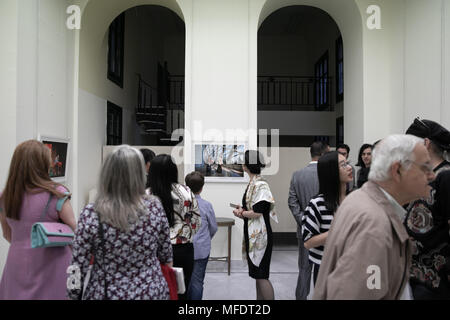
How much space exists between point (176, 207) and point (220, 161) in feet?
9.33

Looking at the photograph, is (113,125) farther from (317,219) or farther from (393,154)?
(393,154)

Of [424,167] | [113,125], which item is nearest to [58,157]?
[113,125]

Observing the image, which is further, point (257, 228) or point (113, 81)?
point (113, 81)

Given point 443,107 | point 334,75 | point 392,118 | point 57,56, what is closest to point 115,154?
point 57,56

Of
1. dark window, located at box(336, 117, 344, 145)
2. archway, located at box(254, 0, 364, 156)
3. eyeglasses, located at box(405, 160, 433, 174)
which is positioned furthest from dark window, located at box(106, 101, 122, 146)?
eyeglasses, located at box(405, 160, 433, 174)

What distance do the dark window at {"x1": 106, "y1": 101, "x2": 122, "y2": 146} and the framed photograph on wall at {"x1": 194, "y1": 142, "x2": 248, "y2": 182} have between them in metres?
2.54

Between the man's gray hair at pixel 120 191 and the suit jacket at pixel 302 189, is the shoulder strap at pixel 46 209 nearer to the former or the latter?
the man's gray hair at pixel 120 191

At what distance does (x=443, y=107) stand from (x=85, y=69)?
578cm

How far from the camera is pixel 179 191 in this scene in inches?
97.5

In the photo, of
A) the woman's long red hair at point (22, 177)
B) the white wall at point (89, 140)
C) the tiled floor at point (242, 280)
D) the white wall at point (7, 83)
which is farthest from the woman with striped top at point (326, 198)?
the white wall at point (89, 140)

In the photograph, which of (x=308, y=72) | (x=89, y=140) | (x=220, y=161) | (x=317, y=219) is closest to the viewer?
(x=317, y=219)

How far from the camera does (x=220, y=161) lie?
526 cm

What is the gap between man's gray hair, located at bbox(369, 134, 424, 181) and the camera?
4.80ft
